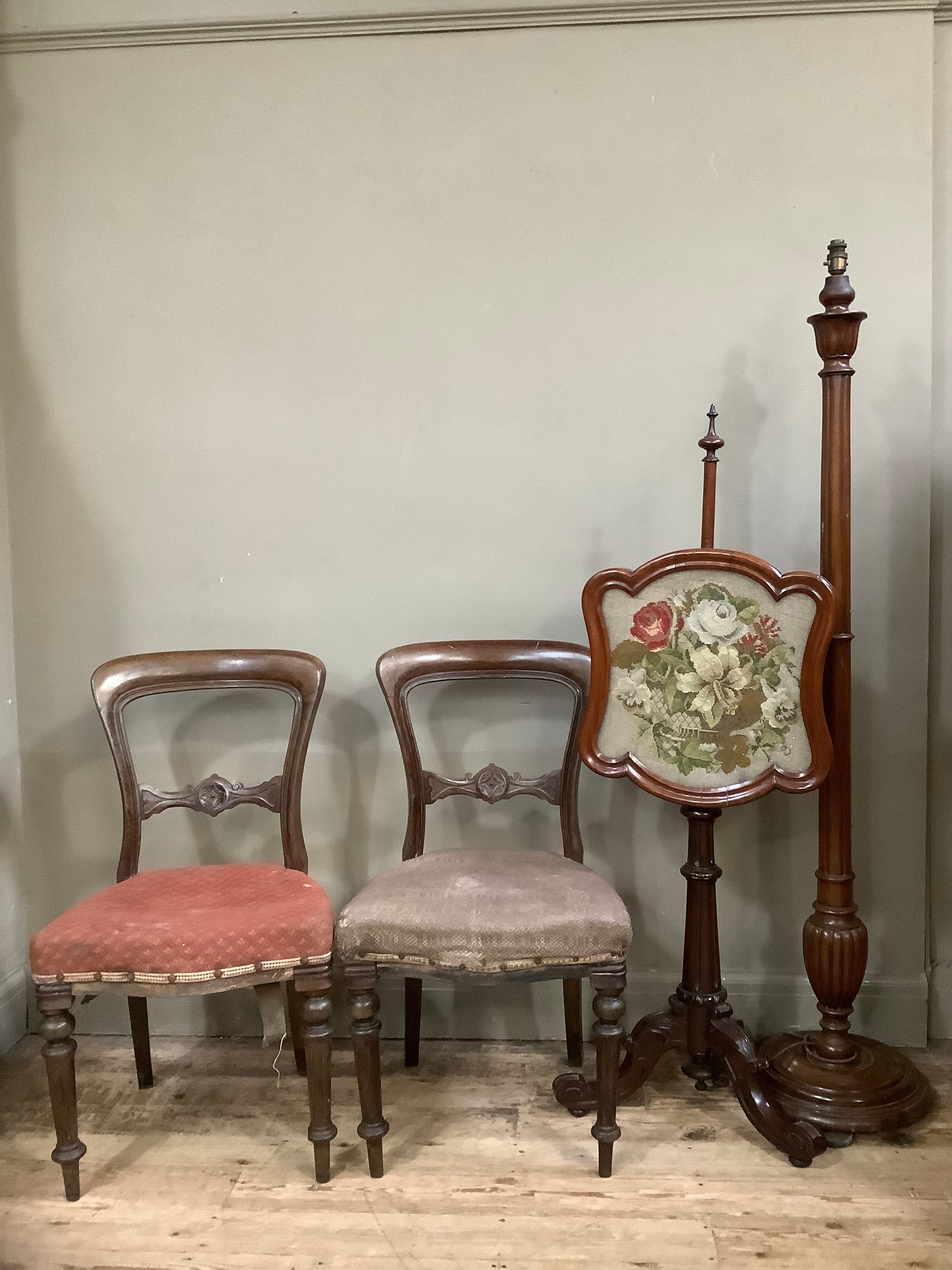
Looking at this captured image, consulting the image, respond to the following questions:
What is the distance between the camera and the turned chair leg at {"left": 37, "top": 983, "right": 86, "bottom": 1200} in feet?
6.27

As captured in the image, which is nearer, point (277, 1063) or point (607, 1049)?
point (607, 1049)

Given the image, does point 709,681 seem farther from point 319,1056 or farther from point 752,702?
point 319,1056

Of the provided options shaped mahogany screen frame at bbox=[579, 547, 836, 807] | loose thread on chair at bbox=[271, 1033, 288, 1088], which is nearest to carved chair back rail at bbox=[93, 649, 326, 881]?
loose thread on chair at bbox=[271, 1033, 288, 1088]

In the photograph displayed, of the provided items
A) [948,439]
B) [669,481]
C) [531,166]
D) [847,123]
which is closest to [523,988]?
[669,481]

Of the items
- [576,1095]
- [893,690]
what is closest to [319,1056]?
[576,1095]

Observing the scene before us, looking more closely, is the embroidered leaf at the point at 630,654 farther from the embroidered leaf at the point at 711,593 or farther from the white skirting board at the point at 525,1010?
the white skirting board at the point at 525,1010

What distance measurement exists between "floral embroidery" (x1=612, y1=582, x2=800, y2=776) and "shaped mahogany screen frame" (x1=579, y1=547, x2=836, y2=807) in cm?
3

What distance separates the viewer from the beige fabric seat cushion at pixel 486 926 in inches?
75.5

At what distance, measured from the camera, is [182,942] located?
190cm

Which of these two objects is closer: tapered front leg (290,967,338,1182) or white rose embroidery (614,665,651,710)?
tapered front leg (290,967,338,1182)

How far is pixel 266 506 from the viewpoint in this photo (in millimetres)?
2582

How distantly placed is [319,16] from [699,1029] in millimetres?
2564

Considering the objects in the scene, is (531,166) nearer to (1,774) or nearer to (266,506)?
(266,506)

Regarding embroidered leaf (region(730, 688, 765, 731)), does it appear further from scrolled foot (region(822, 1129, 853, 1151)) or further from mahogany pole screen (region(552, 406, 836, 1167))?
scrolled foot (region(822, 1129, 853, 1151))
